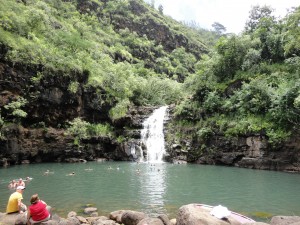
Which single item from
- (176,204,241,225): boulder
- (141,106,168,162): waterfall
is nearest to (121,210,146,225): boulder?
(176,204,241,225): boulder

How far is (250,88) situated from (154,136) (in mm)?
15140

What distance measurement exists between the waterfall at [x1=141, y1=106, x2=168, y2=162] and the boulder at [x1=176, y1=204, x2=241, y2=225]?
96.5ft

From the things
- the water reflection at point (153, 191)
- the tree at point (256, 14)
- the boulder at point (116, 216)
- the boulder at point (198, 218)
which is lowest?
the boulder at point (116, 216)

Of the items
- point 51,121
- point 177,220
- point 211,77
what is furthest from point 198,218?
point 211,77

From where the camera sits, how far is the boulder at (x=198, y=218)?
32.8 feet

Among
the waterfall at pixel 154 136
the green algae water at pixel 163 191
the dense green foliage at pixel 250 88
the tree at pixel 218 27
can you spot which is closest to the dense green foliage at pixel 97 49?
the waterfall at pixel 154 136

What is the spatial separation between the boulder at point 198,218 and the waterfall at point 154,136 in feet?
96.5

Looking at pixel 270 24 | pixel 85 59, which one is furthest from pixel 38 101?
pixel 270 24

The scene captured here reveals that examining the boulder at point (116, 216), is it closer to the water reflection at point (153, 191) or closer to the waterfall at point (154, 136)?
the water reflection at point (153, 191)

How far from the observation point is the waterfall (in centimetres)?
Answer: 4084

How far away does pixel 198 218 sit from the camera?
10.1m

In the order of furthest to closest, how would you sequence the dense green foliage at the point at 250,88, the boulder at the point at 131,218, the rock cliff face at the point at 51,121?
the rock cliff face at the point at 51,121 < the dense green foliage at the point at 250,88 < the boulder at the point at 131,218

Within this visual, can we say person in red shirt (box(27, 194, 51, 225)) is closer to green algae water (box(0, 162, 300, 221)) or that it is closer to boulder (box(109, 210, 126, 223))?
boulder (box(109, 210, 126, 223))

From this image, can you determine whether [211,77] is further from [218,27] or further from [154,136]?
[218,27]
